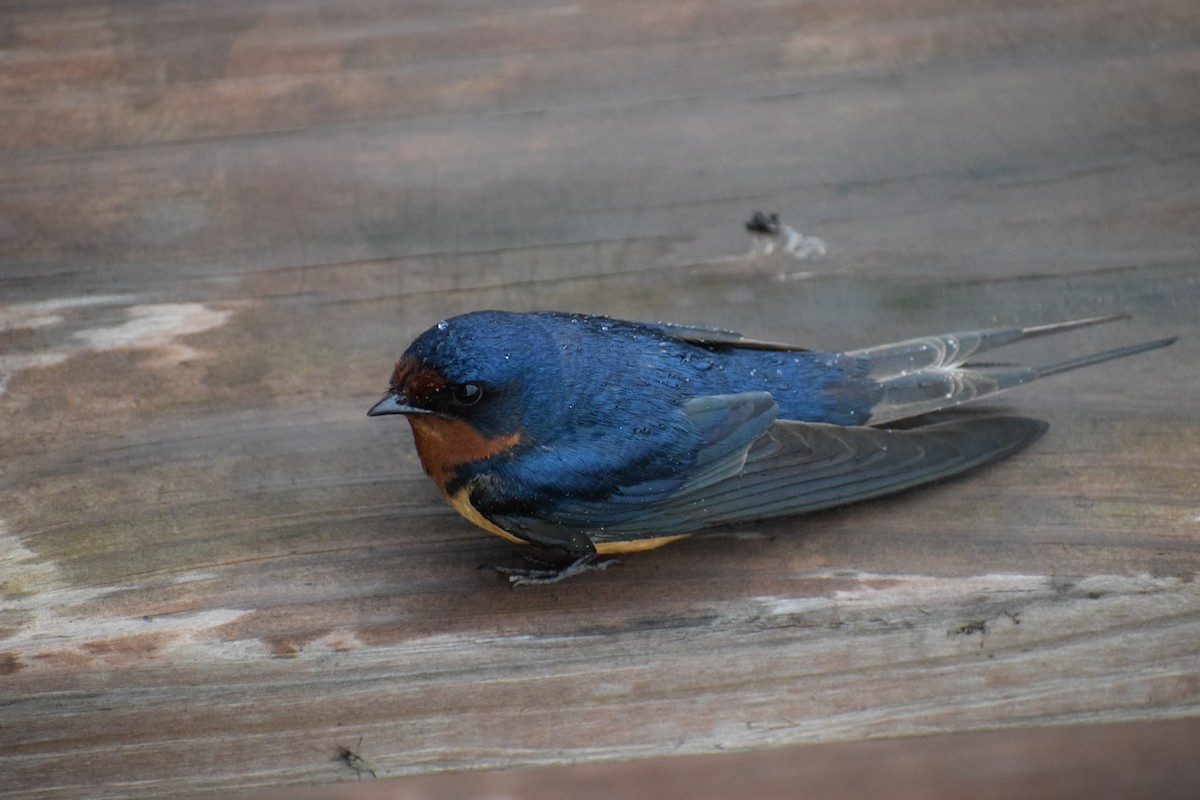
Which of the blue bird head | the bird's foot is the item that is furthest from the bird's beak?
the bird's foot

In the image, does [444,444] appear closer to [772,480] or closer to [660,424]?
[660,424]

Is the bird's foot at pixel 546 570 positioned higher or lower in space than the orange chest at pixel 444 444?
lower

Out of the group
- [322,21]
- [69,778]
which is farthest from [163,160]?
[69,778]

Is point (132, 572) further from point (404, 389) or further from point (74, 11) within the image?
point (74, 11)

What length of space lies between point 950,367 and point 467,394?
1028 millimetres

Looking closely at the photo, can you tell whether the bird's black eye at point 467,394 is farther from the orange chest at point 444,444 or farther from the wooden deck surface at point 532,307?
the wooden deck surface at point 532,307

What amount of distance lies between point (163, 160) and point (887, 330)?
1.82m

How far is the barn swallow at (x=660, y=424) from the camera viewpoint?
2.42 metres

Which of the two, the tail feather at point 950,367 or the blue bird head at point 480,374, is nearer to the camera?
the blue bird head at point 480,374

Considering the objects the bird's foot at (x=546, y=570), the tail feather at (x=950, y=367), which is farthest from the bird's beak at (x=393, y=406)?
the tail feather at (x=950, y=367)

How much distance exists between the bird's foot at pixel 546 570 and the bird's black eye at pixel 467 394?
0.33 meters

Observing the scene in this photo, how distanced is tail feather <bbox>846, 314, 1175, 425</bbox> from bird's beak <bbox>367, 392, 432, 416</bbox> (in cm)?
94

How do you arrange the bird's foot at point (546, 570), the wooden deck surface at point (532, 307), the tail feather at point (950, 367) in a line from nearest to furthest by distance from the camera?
the wooden deck surface at point (532, 307) < the bird's foot at point (546, 570) < the tail feather at point (950, 367)

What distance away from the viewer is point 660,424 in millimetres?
2557
